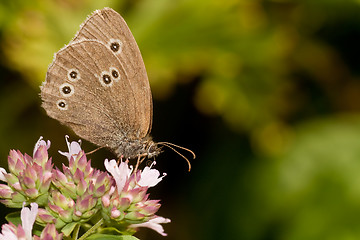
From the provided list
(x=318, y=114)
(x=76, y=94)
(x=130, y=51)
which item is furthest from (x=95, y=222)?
(x=318, y=114)

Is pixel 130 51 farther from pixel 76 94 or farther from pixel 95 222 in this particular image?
pixel 95 222

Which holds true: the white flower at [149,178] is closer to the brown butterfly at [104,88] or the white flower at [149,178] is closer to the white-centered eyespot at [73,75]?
the brown butterfly at [104,88]

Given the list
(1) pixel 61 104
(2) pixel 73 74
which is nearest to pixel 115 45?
(2) pixel 73 74

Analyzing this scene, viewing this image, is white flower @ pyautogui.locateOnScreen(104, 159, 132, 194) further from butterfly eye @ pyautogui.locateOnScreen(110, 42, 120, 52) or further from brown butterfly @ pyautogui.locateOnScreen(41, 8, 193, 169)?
butterfly eye @ pyautogui.locateOnScreen(110, 42, 120, 52)

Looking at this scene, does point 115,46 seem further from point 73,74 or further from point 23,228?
point 23,228

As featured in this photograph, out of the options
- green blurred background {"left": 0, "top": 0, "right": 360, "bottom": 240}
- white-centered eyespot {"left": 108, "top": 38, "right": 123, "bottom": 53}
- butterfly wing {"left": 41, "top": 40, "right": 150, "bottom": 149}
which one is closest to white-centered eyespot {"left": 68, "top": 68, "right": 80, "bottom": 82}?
butterfly wing {"left": 41, "top": 40, "right": 150, "bottom": 149}

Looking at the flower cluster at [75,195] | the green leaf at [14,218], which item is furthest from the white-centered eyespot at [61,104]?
the green leaf at [14,218]

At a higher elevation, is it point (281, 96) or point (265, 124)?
point (281, 96)
